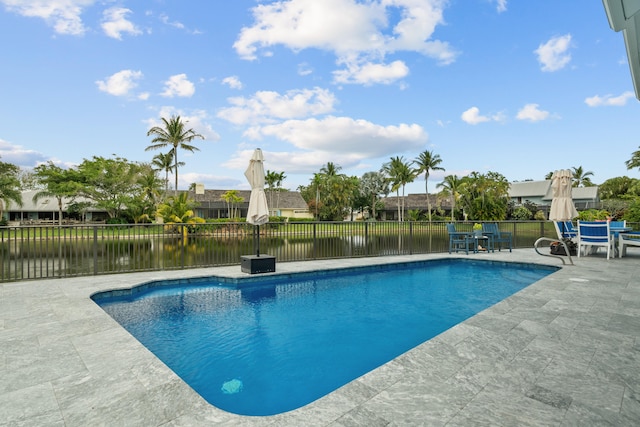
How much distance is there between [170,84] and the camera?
46.9 feet

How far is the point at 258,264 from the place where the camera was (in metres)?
6.98

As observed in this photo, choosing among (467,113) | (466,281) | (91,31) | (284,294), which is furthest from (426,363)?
(467,113)

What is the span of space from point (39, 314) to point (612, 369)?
565 cm

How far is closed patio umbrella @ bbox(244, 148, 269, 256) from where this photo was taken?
716 centimetres

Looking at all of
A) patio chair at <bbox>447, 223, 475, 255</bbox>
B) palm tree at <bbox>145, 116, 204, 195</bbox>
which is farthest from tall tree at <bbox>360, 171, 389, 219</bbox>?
patio chair at <bbox>447, 223, 475, 255</bbox>

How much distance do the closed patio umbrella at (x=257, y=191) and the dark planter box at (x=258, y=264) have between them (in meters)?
0.21

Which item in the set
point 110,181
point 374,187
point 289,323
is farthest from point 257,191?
point 374,187

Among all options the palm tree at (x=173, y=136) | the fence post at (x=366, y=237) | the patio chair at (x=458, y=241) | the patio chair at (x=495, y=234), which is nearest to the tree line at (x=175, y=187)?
the palm tree at (x=173, y=136)

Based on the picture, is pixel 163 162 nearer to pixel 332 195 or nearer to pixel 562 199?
pixel 332 195

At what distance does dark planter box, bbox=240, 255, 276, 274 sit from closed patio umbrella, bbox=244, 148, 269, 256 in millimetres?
207

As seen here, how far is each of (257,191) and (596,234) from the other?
8.41 metres

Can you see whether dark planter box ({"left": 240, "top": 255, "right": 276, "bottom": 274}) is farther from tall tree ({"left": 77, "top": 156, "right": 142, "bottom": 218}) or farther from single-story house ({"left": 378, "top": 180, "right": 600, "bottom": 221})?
single-story house ({"left": 378, "top": 180, "right": 600, "bottom": 221})

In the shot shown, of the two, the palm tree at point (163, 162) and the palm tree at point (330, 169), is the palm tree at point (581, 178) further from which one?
the palm tree at point (163, 162)

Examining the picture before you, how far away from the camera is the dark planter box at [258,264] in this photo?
6914 mm
